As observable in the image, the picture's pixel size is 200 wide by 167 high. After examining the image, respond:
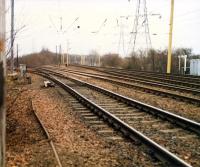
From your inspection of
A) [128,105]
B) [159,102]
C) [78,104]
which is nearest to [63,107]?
[78,104]

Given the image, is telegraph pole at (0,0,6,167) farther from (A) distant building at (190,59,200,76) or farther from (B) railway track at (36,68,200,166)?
(A) distant building at (190,59,200,76)

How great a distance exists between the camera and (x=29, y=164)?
7.34 metres

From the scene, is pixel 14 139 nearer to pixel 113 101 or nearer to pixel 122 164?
pixel 122 164

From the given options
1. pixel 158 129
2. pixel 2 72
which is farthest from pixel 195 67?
pixel 2 72

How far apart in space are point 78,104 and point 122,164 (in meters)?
8.57

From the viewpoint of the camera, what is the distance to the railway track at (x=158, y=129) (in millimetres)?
7484

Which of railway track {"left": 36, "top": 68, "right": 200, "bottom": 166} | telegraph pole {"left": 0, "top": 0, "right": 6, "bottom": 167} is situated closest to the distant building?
railway track {"left": 36, "top": 68, "right": 200, "bottom": 166}

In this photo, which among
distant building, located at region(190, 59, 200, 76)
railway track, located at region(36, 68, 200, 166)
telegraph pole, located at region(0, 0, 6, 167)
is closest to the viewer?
telegraph pole, located at region(0, 0, 6, 167)

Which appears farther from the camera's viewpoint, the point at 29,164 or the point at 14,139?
the point at 14,139

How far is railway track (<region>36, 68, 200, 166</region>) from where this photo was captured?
748 centimetres

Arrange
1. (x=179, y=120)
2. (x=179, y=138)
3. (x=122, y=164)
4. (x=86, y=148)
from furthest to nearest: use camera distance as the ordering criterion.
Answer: (x=179, y=120) → (x=179, y=138) → (x=86, y=148) → (x=122, y=164)

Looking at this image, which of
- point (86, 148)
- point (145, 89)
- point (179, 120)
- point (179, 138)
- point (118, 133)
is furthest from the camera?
point (145, 89)

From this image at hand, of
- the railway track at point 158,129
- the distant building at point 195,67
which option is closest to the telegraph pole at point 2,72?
the railway track at point 158,129

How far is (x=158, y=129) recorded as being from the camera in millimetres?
10234
